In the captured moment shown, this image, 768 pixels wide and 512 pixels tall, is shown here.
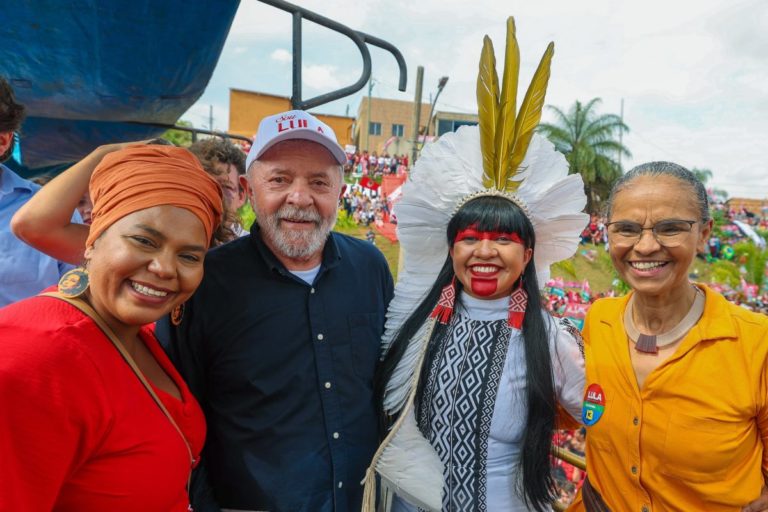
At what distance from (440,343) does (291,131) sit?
1039 mm

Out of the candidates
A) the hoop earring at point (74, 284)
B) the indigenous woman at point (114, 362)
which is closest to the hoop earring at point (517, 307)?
the indigenous woman at point (114, 362)

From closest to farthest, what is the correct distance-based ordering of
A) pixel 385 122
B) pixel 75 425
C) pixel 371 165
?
pixel 75 425 < pixel 371 165 < pixel 385 122

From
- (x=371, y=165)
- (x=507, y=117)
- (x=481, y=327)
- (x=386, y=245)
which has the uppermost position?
(x=371, y=165)

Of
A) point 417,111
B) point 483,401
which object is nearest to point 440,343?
point 483,401

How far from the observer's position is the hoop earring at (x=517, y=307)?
6.37ft

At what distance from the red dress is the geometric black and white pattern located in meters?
0.95

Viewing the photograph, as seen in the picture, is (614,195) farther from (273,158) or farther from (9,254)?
(9,254)

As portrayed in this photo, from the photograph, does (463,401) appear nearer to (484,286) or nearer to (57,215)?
(484,286)

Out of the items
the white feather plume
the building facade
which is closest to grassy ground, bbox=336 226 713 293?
the white feather plume

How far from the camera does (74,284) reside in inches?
49.5

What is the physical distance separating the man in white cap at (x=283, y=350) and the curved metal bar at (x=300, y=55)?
→ 77mm

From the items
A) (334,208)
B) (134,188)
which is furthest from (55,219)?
(334,208)

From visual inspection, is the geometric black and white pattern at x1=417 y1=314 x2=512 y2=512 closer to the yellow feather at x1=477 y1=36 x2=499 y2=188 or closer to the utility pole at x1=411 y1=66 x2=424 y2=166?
the yellow feather at x1=477 y1=36 x2=499 y2=188

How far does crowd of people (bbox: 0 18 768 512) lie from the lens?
169 centimetres
